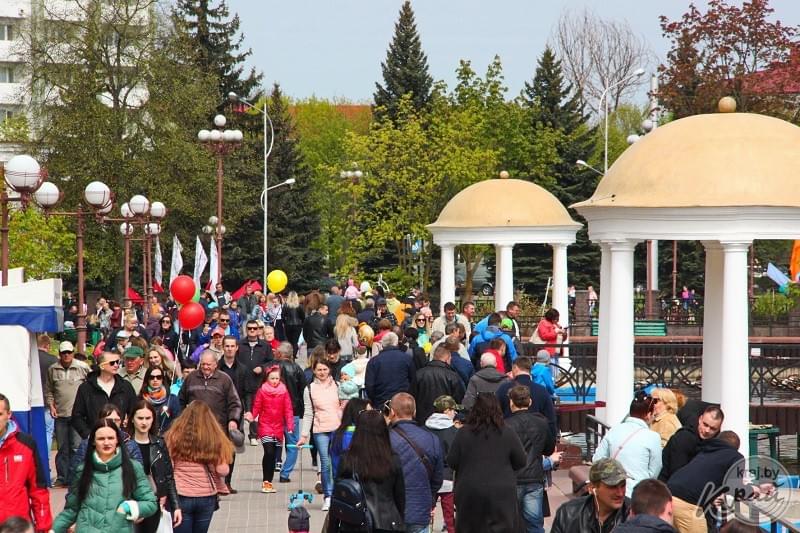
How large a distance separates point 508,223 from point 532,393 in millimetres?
16870

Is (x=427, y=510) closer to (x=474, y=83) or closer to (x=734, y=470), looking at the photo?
(x=734, y=470)

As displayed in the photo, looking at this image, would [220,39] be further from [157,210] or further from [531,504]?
[531,504]

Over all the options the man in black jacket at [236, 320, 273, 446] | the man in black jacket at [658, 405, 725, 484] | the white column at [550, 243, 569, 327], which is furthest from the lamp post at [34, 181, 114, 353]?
the man in black jacket at [658, 405, 725, 484]

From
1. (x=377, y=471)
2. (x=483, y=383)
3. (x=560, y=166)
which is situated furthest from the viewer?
(x=560, y=166)

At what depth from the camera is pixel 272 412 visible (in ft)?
51.5

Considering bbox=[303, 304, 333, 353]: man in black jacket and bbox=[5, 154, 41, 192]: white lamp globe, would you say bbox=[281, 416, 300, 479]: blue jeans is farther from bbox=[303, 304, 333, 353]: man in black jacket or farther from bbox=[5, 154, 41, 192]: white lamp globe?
bbox=[303, 304, 333, 353]: man in black jacket

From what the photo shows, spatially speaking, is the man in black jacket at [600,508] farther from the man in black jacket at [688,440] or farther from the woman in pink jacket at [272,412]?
the woman in pink jacket at [272,412]

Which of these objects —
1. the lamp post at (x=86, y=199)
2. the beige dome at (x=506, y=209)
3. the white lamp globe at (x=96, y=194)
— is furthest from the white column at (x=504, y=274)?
the white lamp globe at (x=96, y=194)

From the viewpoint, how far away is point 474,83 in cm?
6256

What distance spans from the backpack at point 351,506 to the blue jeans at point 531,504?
2.31 meters

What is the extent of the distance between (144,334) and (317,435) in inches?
328

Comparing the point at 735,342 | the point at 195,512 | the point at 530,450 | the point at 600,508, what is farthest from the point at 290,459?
the point at 600,508

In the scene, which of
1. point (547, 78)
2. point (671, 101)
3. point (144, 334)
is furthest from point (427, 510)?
point (547, 78)

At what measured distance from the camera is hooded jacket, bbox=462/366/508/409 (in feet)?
46.6
